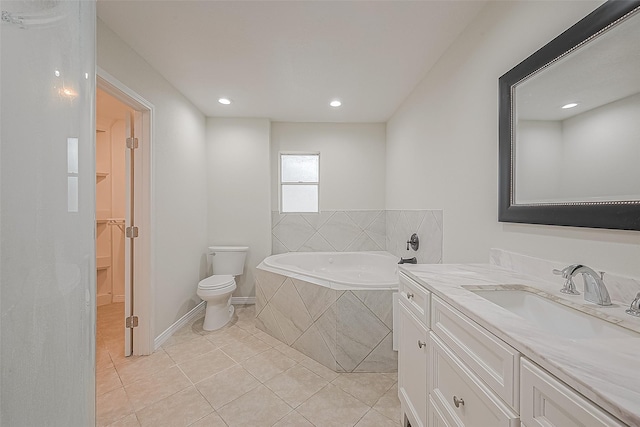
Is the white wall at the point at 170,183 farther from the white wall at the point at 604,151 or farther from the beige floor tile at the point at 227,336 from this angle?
the white wall at the point at 604,151

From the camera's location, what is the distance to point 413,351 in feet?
4.23

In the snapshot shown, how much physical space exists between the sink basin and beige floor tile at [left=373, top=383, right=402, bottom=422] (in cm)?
99

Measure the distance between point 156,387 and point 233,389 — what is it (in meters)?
0.54

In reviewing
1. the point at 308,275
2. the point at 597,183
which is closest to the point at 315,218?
the point at 308,275

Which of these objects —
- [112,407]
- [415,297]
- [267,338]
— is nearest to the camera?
[415,297]

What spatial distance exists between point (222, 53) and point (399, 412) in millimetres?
2801

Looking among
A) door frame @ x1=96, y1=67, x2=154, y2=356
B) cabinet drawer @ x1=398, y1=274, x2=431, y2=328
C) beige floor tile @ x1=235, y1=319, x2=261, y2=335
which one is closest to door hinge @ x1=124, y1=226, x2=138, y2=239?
door frame @ x1=96, y1=67, x2=154, y2=356

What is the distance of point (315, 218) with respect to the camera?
360cm

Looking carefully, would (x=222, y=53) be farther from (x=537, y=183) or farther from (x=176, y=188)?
(x=537, y=183)

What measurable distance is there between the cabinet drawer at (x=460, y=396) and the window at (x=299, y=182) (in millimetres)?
2779

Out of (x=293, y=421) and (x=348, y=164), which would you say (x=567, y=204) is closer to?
(x=293, y=421)

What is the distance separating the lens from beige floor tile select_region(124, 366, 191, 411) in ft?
5.33

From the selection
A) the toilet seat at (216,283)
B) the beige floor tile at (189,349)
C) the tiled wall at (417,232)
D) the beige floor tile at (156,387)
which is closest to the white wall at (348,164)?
the tiled wall at (417,232)

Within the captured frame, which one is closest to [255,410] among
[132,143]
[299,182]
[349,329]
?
[349,329]
